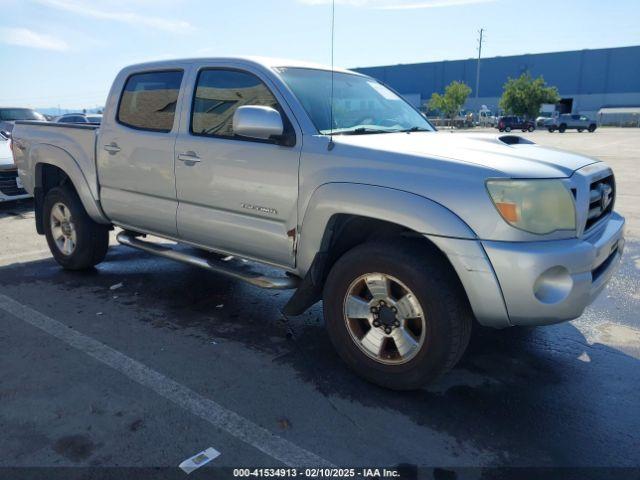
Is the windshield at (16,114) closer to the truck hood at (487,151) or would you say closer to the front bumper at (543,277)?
the truck hood at (487,151)

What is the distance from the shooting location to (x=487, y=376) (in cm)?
329

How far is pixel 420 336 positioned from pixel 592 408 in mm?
1030

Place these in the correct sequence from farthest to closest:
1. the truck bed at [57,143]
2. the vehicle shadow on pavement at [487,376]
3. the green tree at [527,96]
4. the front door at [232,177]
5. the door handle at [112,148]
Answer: the green tree at [527,96], the truck bed at [57,143], the door handle at [112,148], the front door at [232,177], the vehicle shadow on pavement at [487,376]

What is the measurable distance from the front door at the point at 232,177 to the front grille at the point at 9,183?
6095 millimetres

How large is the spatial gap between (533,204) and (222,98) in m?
2.38

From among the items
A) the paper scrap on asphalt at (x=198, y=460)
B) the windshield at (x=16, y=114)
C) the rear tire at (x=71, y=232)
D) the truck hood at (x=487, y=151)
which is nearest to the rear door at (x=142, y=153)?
the rear tire at (x=71, y=232)

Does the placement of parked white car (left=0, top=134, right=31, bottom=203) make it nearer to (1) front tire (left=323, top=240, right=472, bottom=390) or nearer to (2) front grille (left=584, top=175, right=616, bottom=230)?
(1) front tire (left=323, top=240, right=472, bottom=390)

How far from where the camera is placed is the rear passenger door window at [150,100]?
4258mm

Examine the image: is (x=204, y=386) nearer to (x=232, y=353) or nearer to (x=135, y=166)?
(x=232, y=353)

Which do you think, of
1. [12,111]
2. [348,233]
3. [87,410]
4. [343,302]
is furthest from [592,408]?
[12,111]

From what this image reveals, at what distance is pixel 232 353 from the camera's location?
11.8ft

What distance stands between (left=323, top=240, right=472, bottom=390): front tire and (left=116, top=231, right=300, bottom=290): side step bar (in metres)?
0.44

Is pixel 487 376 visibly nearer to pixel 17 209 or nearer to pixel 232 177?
pixel 232 177

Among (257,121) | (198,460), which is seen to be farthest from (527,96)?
(198,460)
